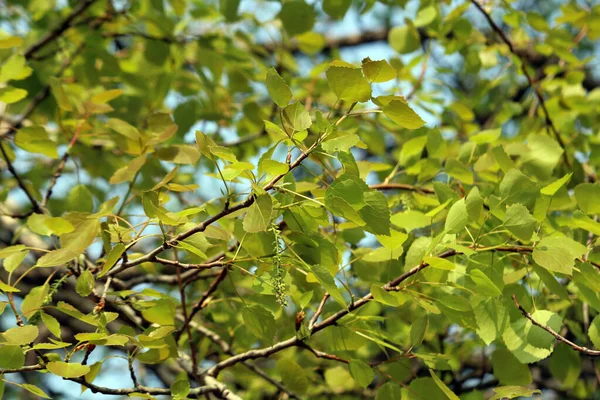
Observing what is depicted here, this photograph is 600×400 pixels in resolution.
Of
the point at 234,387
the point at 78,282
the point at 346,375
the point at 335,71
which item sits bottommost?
the point at 234,387

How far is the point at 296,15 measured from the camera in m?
1.26

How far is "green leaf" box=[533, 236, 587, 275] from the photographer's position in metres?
0.65

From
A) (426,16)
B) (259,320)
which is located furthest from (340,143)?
(426,16)

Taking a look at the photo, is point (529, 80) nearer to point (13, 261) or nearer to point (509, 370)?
point (509, 370)

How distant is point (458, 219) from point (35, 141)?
61 centimetres

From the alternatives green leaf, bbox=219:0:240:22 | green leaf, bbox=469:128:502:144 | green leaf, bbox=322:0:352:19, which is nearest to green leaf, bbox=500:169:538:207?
green leaf, bbox=469:128:502:144

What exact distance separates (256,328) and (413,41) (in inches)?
30.3

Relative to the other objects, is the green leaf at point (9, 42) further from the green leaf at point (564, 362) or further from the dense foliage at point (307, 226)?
the green leaf at point (564, 362)

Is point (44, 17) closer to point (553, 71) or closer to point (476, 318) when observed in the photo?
point (553, 71)

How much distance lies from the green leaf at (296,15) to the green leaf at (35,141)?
509 millimetres

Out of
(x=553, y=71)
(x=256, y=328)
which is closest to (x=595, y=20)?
(x=553, y=71)

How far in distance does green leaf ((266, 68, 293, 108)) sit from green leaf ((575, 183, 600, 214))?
14.7 inches

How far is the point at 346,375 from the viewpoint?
3.53 feet

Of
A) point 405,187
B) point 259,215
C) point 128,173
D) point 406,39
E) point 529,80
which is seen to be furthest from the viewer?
point 406,39
